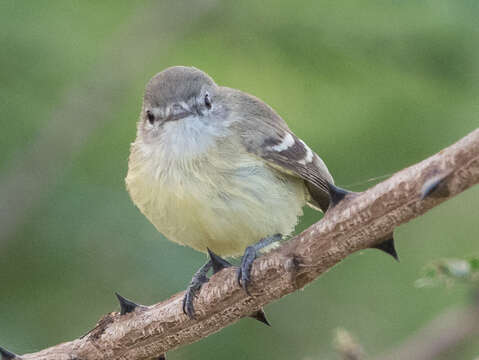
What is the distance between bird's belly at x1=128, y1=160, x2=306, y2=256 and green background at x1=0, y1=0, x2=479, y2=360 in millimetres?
Answer: 734

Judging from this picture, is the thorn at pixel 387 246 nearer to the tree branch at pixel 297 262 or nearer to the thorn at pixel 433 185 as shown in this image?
the tree branch at pixel 297 262

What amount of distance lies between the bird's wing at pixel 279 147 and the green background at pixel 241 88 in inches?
13.7

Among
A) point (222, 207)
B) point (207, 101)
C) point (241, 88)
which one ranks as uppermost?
point (241, 88)

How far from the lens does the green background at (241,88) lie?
5371mm

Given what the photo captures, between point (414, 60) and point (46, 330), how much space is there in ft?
10.9

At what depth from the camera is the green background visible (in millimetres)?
5371

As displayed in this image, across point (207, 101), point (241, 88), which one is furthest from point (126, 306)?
point (241, 88)

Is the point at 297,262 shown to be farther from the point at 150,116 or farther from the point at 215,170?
the point at 150,116

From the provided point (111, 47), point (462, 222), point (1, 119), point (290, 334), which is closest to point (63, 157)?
point (1, 119)

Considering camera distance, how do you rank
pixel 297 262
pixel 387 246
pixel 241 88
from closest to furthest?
pixel 387 246 → pixel 297 262 → pixel 241 88

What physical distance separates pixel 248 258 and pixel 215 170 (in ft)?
2.30

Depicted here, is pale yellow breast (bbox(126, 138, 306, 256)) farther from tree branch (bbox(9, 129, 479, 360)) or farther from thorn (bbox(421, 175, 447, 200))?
thorn (bbox(421, 175, 447, 200))

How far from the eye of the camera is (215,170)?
4.53m

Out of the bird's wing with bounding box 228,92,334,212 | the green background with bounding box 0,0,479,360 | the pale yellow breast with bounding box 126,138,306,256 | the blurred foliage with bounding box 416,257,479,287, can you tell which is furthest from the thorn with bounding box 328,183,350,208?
the green background with bounding box 0,0,479,360
